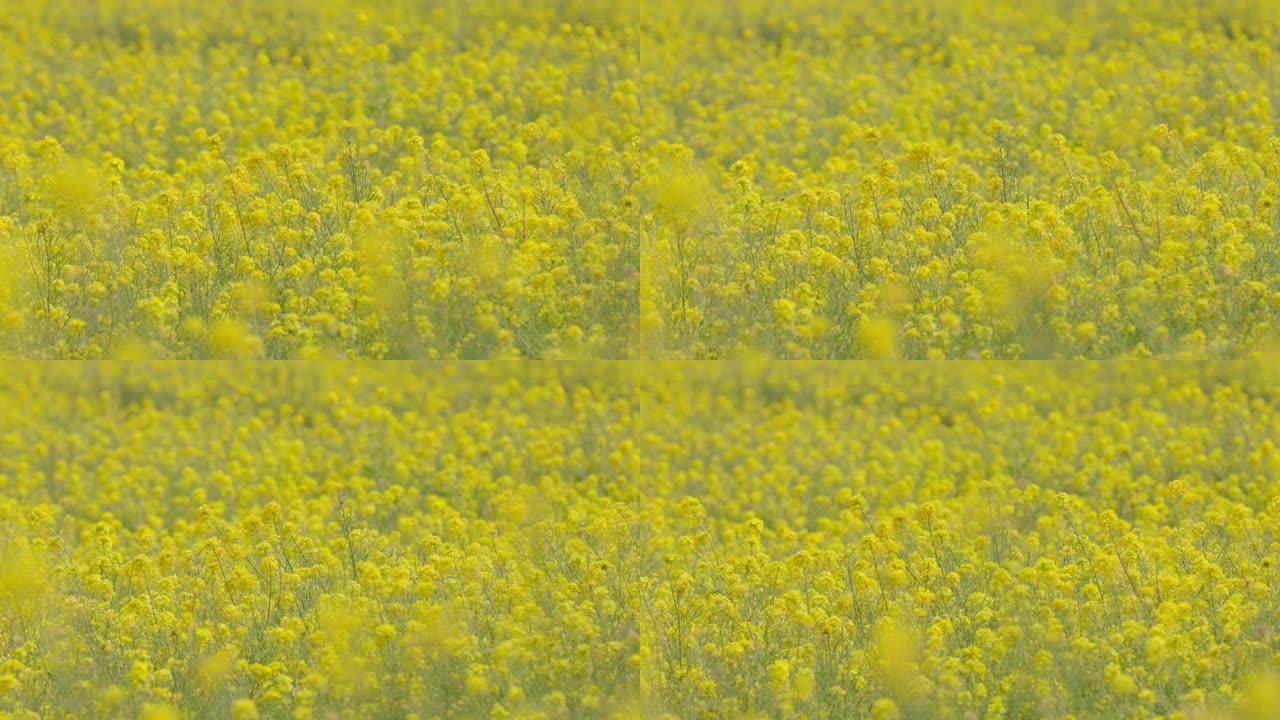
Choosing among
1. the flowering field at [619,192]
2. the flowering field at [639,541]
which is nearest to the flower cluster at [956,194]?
the flowering field at [619,192]

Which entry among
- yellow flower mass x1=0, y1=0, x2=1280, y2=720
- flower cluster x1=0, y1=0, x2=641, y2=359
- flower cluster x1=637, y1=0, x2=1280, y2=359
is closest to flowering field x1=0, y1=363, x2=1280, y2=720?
yellow flower mass x1=0, y1=0, x2=1280, y2=720

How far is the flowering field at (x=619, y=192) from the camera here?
8078mm

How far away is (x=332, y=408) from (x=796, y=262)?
12.3ft

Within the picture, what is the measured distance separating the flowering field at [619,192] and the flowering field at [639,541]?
99cm

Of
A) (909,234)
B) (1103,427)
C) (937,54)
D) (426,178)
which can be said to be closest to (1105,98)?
(937,54)

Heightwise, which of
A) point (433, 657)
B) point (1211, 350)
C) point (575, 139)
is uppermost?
point (575, 139)

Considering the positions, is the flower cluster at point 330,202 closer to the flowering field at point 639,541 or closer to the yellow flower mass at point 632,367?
the yellow flower mass at point 632,367

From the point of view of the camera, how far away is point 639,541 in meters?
8.84

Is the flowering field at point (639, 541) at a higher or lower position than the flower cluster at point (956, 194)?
lower

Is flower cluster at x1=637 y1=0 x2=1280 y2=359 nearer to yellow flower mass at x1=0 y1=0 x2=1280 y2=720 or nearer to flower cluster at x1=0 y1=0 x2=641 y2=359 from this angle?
yellow flower mass at x1=0 y1=0 x2=1280 y2=720

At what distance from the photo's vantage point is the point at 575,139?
9.59 meters

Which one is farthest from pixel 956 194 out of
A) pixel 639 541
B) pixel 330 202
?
pixel 330 202

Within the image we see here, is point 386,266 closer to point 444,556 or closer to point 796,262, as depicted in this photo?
point 444,556

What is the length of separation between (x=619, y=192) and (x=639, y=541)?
1794mm
